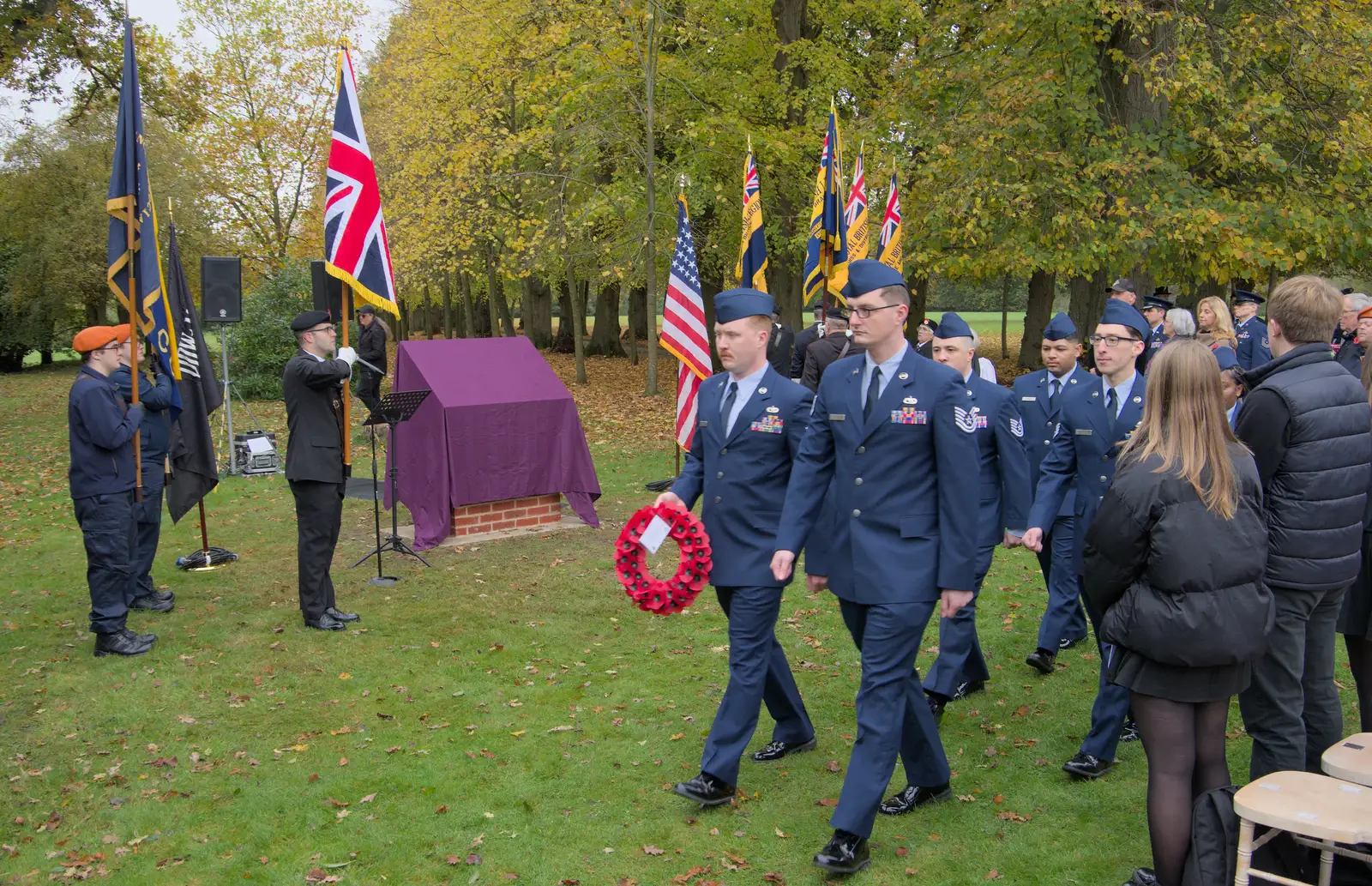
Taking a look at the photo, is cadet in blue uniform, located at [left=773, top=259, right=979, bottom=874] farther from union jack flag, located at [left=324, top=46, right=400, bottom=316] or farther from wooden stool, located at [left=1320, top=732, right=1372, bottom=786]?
union jack flag, located at [left=324, top=46, right=400, bottom=316]

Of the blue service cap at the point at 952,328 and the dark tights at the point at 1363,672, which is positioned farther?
the blue service cap at the point at 952,328

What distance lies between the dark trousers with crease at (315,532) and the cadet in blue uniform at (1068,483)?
5.14 metres

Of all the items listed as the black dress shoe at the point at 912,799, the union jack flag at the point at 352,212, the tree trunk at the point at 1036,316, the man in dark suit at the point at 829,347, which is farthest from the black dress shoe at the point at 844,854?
the tree trunk at the point at 1036,316

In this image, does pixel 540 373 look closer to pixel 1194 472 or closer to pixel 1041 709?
pixel 1041 709

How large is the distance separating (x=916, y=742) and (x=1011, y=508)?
1.62 meters

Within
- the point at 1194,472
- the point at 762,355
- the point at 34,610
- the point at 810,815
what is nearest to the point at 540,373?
the point at 34,610

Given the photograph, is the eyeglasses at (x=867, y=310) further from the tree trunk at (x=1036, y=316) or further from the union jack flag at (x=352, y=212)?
the tree trunk at (x=1036, y=316)

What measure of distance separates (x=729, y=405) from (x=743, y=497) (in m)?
0.48

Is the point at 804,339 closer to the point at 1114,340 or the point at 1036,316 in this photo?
the point at 1114,340

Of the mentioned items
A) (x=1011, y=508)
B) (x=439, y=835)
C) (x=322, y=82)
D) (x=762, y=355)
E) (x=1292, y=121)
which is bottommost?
(x=439, y=835)

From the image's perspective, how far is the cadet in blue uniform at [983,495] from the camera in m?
5.97

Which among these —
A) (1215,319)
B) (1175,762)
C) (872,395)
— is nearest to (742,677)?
(872,395)

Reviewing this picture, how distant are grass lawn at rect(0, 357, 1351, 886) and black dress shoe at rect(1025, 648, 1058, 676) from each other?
0.32 feet

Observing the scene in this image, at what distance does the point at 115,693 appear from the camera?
22.7ft
